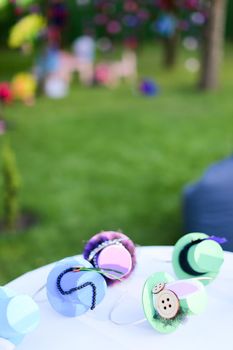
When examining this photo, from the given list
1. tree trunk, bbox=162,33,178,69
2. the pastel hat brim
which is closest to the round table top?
the pastel hat brim

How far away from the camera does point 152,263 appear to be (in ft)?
8.58

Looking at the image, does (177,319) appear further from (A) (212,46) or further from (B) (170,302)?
(A) (212,46)

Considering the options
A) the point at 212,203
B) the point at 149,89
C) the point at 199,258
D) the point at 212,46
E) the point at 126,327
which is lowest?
the point at 149,89

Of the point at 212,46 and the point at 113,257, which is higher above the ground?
the point at 113,257

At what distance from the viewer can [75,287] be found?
83.9 inches

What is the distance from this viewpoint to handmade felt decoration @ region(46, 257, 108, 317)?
214 centimetres

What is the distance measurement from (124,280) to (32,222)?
2624mm

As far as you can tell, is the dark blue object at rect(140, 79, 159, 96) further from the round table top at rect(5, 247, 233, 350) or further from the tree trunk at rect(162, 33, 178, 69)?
the round table top at rect(5, 247, 233, 350)

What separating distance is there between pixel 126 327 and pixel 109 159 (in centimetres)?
420

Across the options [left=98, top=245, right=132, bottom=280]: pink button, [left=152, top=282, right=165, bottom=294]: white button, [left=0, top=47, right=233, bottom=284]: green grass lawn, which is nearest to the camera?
[left=152, top=282, right=165, bottom=294]: white button

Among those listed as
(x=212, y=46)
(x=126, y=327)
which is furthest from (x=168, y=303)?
(x=212, y=46)

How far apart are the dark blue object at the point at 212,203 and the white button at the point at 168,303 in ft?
4.63

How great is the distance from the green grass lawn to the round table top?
6.44 feet

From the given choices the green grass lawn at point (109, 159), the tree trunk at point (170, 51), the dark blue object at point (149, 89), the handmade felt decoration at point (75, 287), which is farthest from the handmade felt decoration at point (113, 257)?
the tree trunk at point (170, 51)
